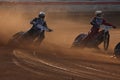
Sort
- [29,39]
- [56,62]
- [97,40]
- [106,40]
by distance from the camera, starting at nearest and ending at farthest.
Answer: [56,62]
[106,40]
[97,40]
[29,39]

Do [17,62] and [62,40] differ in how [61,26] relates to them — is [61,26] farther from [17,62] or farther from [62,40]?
[17,62]

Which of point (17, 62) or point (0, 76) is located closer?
point (0, 76)

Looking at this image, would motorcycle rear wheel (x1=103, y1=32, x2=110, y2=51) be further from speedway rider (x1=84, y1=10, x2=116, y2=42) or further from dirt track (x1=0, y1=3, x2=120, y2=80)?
speedway rider (x1=84, y1=10, x2=116, y2=42)

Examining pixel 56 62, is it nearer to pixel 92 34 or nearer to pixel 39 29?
pixel 92 34

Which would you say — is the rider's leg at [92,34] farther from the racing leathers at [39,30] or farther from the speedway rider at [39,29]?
the racing leathers at [39,30]

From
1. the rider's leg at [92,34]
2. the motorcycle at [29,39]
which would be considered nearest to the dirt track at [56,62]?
the motorcycle at [29,39]

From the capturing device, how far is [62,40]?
21844 millimetres

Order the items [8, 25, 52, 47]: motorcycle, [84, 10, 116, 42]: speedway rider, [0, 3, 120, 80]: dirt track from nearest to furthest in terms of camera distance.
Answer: [0, 3, 120, 80]: dirt track < [84, 10, 116, 42]: speedway rider < [8, 25, 52, 47]: motorcycle

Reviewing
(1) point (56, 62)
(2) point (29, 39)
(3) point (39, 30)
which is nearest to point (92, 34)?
(3) point (39, 30)

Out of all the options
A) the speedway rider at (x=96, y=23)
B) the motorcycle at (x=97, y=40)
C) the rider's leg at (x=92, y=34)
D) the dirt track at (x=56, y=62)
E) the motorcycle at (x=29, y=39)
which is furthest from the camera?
the motorcycle at (x=29, y=39)

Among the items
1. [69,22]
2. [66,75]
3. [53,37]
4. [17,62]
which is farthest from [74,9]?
[66,75]

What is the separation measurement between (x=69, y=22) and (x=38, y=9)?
3.20 m

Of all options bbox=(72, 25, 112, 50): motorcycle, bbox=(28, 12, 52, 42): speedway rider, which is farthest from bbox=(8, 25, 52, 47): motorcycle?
bbox=(72, 25, 112, 50): motorcycle

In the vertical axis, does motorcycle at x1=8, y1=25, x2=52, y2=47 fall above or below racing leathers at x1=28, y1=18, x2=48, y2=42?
below
